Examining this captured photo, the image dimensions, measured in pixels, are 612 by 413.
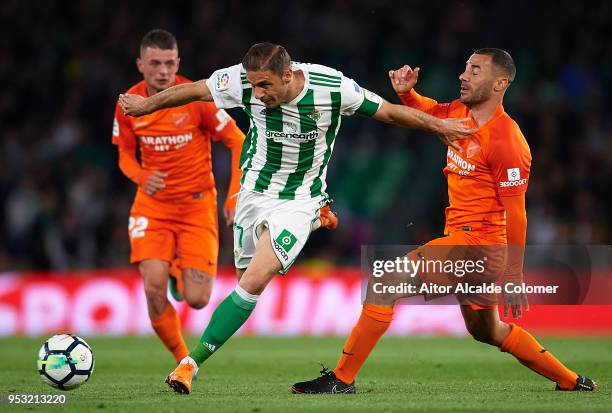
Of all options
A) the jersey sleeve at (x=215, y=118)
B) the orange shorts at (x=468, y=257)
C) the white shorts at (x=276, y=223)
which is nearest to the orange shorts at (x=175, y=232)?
the jersey sleeve at (x=215, y=118)

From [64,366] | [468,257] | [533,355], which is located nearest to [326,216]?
[468,257]

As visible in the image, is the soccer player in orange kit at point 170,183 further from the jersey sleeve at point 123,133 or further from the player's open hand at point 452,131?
the player's open hand at point 452,131

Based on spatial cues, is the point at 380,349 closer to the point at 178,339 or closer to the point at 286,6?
the point at 178,339

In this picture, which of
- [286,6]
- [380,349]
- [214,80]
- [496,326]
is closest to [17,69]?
[286,6]

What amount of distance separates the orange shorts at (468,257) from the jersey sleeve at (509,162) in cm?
42

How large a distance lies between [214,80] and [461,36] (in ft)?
37.9

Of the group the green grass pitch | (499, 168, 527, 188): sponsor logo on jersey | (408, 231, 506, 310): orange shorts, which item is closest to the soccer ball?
the green grass pitch

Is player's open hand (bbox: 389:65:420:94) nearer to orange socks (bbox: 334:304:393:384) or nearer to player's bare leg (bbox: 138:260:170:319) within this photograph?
orange socks (bbox: 334:304:393:384)

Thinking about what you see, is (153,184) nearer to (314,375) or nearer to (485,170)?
(314,375)

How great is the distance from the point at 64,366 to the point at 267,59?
8.17 feet

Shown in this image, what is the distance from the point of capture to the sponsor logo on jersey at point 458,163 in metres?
7.39

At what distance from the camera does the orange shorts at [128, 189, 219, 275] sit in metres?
9.07

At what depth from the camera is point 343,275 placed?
50.2ft

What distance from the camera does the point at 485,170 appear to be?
735 cm
